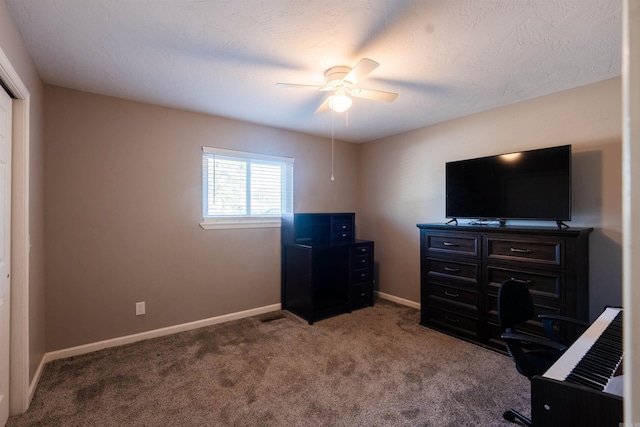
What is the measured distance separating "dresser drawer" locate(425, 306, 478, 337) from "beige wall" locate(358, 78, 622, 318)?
722mm

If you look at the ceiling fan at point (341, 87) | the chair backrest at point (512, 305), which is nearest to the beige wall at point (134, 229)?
the ceiling fan at point (341, 87)

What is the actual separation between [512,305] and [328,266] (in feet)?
7.64

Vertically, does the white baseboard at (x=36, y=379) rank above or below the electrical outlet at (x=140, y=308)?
below

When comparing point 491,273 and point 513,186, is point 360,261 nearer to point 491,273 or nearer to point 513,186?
point 491,273

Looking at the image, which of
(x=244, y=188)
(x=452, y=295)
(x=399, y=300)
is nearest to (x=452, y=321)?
(x=452, y=295)

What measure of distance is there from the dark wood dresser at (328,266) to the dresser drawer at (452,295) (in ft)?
3.10

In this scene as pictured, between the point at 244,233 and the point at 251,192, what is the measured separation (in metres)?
0.51

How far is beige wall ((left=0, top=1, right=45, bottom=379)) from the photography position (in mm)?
1964

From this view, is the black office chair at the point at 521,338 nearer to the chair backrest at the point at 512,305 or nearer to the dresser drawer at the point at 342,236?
the chair backrest at the point at 512,305

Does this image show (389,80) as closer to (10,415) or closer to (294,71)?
(294,71)

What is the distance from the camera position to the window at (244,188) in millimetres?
3445

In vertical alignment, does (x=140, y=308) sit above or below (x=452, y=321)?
above

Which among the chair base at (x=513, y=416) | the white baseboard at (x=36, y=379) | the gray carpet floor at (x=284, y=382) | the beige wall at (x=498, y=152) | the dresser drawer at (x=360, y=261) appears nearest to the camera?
the chair base at (x=513, y=416)

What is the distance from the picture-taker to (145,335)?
303 centimetres
